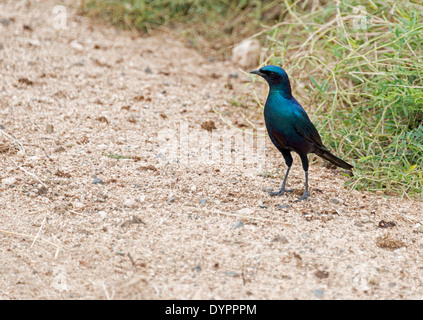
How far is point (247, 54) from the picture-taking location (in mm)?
5699

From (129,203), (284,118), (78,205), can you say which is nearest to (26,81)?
(78,205)

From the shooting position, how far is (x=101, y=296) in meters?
2.50

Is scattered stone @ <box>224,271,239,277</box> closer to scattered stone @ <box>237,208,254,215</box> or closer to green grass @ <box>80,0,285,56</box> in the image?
scattered stone @ <box>237,208,254,215</box>

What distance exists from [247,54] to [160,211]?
295cm

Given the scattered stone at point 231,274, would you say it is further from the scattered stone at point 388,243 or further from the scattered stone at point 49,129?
the scattered stone at point 49,129

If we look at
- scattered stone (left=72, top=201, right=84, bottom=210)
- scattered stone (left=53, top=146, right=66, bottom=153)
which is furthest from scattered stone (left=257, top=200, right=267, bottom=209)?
scattered stone (left=53, top=146, right=66, bottom=153)

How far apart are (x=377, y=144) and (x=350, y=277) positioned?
4.78 feet

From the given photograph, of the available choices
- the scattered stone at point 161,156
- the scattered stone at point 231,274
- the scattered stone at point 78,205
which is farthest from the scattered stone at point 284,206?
the scattered stone at point 78,205

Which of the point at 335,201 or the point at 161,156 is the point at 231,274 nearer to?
the point at 335,201

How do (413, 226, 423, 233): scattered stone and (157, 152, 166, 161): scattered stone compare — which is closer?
(413, 226, 423, 233): scattered stone

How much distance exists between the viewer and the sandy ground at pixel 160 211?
8.55ft

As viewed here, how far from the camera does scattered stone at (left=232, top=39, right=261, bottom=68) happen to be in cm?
570

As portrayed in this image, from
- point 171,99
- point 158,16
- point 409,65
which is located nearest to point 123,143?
point 171,99

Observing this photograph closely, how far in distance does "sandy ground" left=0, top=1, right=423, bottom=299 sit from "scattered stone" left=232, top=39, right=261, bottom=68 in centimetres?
73
